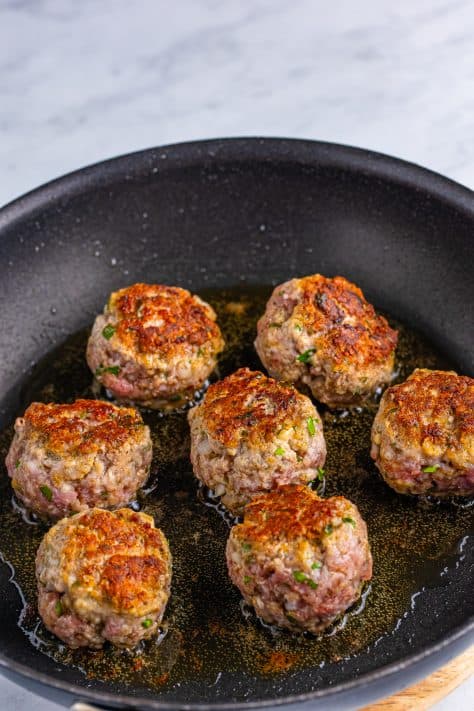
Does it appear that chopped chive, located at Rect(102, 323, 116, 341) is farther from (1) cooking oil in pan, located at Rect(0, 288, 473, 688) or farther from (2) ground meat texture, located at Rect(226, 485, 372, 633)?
(2) ground meat texture, located at Rect(226, 485, 372, 633)

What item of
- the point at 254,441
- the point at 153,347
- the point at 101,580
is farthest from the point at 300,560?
the point at 153,347

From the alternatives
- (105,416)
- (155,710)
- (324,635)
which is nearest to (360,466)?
(324,635)

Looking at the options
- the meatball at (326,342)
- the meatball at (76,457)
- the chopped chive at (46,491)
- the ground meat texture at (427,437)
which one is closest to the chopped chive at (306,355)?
the meatball at (326,342)

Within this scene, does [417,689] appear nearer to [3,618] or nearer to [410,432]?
[410,432]

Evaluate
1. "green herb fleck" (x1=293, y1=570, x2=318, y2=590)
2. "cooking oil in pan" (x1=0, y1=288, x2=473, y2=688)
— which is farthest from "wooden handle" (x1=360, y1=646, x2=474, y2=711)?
"green herb fleck" (x1=293, y1=570, x2=318, y2=590)

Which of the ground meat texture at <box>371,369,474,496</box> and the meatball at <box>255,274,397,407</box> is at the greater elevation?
the meatball at <box>255,274,397,407</box>

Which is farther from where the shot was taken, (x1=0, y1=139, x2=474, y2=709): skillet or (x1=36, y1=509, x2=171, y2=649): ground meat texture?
(x1=0, y1=139, x2=474, y2=709): skillet
